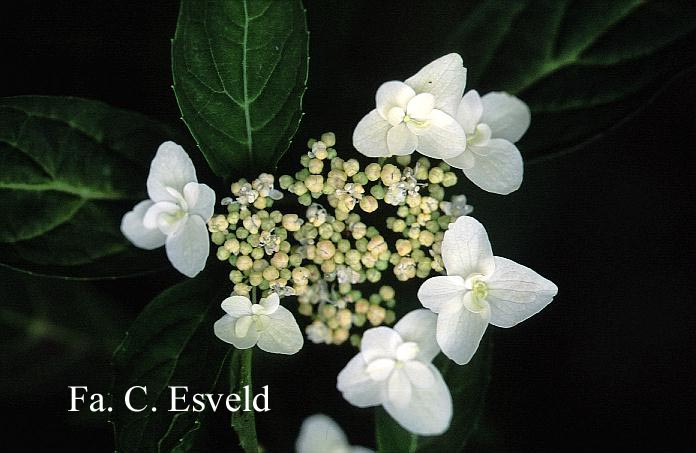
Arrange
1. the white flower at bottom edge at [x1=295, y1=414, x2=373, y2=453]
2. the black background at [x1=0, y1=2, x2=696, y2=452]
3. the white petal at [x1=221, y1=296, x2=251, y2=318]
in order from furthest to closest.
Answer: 1. the black background at [x1=0, y1=2, x2=696, y2=452]
2. the white flower at bottom edge at [x1=295, y1=414, x2=373, y2=453]
3. the white petal at [x1=221, y1=296, x2=251, y2=318]

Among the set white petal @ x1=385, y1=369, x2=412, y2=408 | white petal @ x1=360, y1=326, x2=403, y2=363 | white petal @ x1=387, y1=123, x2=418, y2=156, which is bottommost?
white petal @ x1=385, y1=369, x2=412, y2=408

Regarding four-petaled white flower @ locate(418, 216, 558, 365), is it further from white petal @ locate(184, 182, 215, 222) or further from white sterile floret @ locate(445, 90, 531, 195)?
white petal @ locate(184, 182, 215, 222)

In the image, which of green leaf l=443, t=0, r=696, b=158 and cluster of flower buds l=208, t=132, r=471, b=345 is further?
green leaf l=443, t=0, r=696, b=158

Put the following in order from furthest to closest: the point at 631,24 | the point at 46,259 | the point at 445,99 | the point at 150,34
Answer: the point at 150,34 < the point at 631,24 < the point at 46,259 < the point at 445,99

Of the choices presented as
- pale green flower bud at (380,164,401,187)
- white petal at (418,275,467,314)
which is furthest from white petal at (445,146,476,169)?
white petal at (418,275,467,314)

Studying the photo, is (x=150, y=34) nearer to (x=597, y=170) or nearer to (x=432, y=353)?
(x=432, y=353)

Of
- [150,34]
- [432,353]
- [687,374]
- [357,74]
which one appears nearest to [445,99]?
[432,353]
